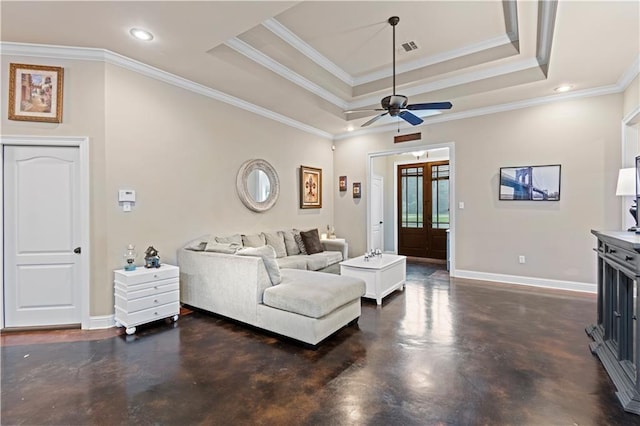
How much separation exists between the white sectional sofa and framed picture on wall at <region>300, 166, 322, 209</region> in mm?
2731

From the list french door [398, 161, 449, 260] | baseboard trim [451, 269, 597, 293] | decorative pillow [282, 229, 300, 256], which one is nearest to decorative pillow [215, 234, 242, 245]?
decorative pillow [282, 229, 300, 256]

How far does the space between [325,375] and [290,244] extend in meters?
3.20

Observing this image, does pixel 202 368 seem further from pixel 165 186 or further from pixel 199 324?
pixel 165 186

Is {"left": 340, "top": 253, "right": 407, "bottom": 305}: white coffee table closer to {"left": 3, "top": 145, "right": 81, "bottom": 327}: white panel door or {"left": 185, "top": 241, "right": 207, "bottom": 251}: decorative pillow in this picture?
{"left": 185, "top": 241, "right": 207, "bottom": 251}: decorative pillow

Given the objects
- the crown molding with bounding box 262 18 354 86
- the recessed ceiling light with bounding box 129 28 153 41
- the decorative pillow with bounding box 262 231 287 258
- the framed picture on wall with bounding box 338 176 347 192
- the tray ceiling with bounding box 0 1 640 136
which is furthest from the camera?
the framed picture on wall with bounding box 338 176 347 192

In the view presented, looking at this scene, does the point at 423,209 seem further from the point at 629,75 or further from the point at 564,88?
the point at 629,75

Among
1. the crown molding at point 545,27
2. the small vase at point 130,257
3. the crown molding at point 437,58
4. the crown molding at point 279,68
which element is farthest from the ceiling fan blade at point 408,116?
→ the small vase at point 130,257

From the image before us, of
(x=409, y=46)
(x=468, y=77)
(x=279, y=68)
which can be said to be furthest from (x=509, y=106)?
(x=279, y=68)

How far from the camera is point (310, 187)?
21.2 feet

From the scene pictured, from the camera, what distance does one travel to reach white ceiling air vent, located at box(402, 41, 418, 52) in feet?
13.6

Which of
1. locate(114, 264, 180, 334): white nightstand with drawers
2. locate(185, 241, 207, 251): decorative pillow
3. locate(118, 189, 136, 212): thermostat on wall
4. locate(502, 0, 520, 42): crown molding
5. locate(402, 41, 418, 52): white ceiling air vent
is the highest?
locate(402, 41, 418, 52): white ceiling air vent

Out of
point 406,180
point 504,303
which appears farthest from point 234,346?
point 406,180

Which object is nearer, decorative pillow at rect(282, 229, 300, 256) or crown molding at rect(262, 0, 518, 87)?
crown molding at rect(262, 0, 518, 87)

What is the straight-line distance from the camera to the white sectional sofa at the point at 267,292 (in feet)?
9.38
